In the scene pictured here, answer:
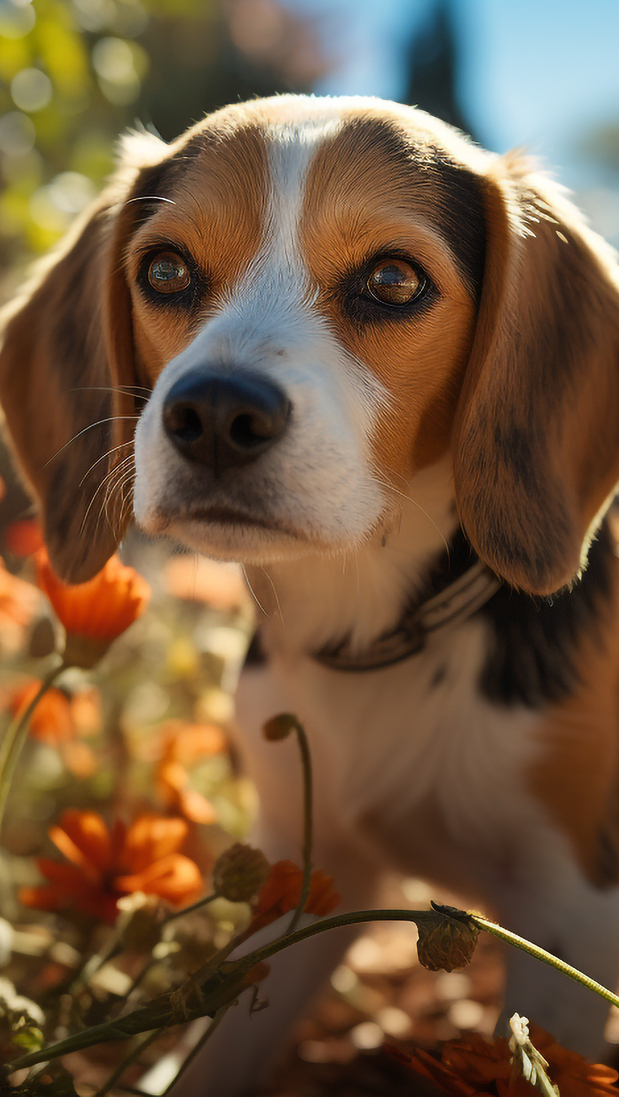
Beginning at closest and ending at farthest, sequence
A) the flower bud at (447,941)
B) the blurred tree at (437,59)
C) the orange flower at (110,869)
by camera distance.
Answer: the flower bud at (447,941)
the orange flower at (110,869)
the blurred tree at (437,59)

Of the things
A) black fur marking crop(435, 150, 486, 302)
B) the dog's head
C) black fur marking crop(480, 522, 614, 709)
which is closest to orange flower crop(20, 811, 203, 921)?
the dog's head

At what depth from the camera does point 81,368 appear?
68.6 inches

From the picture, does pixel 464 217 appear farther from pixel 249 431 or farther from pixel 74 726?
pixel 74 726

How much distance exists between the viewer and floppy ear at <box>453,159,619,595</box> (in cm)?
146

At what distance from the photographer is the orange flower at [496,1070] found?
35.2 inches

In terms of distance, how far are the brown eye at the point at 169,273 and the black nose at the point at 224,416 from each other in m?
0.40

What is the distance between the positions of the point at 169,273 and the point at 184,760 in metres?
1.05

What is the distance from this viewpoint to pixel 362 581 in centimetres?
175

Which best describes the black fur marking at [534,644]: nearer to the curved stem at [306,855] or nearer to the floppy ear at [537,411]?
the floppy ear at [537,411]

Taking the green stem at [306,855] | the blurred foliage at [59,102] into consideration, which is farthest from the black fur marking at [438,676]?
the blurred foliage at [59,102]

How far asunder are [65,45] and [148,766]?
1719 millimetres

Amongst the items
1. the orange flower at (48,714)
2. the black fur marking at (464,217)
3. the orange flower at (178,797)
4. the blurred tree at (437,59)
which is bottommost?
the orange flower at (48,714)

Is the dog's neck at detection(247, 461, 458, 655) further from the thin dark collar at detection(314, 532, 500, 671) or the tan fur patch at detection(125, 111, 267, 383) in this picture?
the tan fur patch at detection(125, 111, 267, 383)

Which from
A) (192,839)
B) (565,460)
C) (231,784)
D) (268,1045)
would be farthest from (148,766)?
(565,460)
